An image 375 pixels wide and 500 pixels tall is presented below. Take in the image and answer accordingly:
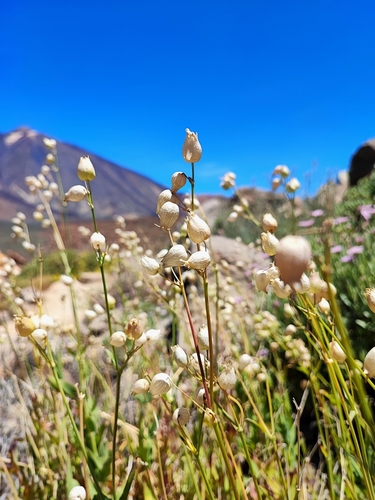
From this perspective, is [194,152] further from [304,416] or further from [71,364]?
[71,364]

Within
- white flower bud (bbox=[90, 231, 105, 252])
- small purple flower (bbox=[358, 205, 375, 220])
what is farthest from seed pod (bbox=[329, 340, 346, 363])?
small purple flower (bbox=[358, 205, 375, 220])

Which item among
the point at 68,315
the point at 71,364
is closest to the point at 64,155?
the point at 68,315

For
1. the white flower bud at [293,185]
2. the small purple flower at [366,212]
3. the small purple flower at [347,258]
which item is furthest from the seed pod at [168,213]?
the small purple flower at [366,212]

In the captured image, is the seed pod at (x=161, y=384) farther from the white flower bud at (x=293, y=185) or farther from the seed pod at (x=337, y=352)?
the white flower bud at (x=293, y=185)

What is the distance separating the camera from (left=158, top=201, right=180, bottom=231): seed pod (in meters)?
0.56

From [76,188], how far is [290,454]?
41.8 inches

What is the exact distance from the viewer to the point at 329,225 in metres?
0.30

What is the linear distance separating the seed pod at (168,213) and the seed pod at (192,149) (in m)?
0.07

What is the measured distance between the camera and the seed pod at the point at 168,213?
0.56 meters

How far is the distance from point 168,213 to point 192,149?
11 cm

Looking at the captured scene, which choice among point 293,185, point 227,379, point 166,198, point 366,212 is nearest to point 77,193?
point 166,198

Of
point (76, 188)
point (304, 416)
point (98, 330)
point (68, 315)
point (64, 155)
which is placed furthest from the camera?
point (64, 155)

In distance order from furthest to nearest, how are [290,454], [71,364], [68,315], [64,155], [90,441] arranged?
[64,155]
[68,315]
[71,364]
[290,454]
[90,441]

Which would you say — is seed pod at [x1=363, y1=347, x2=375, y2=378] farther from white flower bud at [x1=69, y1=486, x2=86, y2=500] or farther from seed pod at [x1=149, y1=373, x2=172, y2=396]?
white flower bud at [x1=69, y1=486, x2=86, y2=500]
